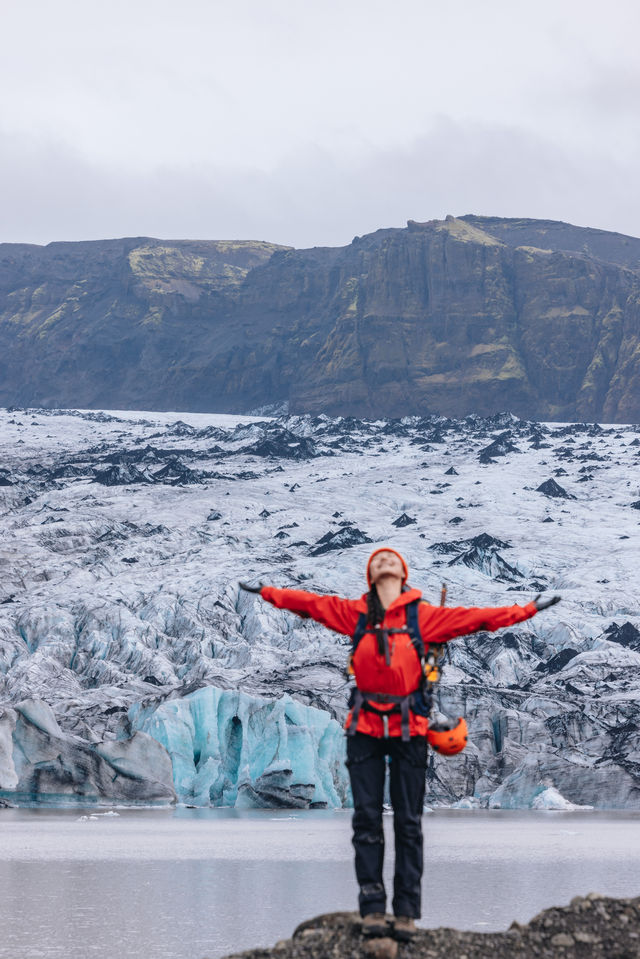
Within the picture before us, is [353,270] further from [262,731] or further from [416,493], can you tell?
[262,731]

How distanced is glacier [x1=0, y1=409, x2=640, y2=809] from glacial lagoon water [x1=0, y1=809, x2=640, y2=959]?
2.13 meters

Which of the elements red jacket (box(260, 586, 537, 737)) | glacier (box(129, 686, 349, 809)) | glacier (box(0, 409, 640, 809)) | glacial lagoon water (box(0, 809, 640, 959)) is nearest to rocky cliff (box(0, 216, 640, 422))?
glacier (box(0, 409, 640, 809))

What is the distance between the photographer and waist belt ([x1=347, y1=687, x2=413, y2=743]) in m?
5.85

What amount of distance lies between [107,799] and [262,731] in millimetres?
4855

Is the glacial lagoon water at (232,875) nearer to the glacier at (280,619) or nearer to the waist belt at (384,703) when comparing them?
the glacier at (280,619)

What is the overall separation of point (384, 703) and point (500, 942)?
122cm

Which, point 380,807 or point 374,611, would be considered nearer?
point 380,807

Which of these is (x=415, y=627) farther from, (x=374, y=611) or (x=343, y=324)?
(x=343, y=324)

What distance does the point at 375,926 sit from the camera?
18.7 ft

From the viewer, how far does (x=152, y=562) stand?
59.3 metres

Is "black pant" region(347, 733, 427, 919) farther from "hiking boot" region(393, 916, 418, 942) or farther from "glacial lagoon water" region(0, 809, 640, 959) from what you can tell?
"glacial lagoon water" region(0, 809, 640, 959)

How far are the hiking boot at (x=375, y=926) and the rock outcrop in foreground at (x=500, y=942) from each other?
5 centimetres

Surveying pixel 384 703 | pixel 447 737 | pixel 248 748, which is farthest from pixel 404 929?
pixel 248 748

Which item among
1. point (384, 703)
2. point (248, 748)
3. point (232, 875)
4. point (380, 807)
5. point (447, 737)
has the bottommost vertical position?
point (248, 748)
